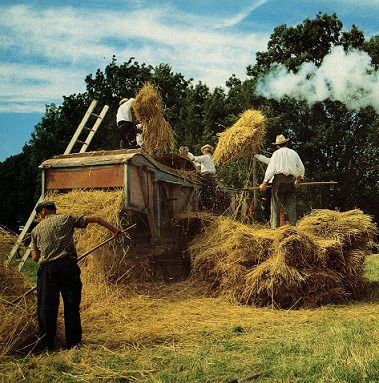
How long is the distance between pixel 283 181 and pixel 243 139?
1.35m

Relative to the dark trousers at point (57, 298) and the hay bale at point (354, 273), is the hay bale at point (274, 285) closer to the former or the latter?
the hay bale at point (354, 273)

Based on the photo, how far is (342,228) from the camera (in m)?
7.83

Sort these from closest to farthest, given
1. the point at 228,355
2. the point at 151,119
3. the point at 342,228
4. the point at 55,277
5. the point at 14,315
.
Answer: the point at 228,355 < the point at 14,315 < the point at 55,277 < the point at 342,228 < the point at 151,119

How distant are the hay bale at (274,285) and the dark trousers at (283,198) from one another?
1618mm

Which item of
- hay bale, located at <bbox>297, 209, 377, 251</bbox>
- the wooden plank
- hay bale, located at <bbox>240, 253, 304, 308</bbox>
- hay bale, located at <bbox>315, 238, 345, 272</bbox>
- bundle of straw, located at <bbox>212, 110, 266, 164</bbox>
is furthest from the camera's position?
bundle of straw, located at <bbox>212, 110, 266, 164</bbox>

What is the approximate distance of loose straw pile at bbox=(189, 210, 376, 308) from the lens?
23.5 ft

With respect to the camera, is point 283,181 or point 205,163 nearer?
point 283,181

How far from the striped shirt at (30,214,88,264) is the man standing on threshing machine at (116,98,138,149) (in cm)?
413

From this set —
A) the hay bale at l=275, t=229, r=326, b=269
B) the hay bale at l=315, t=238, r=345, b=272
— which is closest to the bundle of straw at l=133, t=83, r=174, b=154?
the hay bale at l=275, t=229, r=326, b=269

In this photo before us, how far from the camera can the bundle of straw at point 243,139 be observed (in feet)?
31.7

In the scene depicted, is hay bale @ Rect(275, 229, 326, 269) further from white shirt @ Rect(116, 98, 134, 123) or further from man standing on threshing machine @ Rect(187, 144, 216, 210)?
white shirt @ Rect(116, 98, 134, 123)

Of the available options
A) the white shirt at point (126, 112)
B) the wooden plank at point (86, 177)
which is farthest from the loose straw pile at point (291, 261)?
the white shirt at point (126, 112)

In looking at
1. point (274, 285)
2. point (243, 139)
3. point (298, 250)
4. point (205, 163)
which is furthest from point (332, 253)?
point (205, 163)

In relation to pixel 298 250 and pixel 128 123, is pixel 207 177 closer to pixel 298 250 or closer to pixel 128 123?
pixel 128 123
